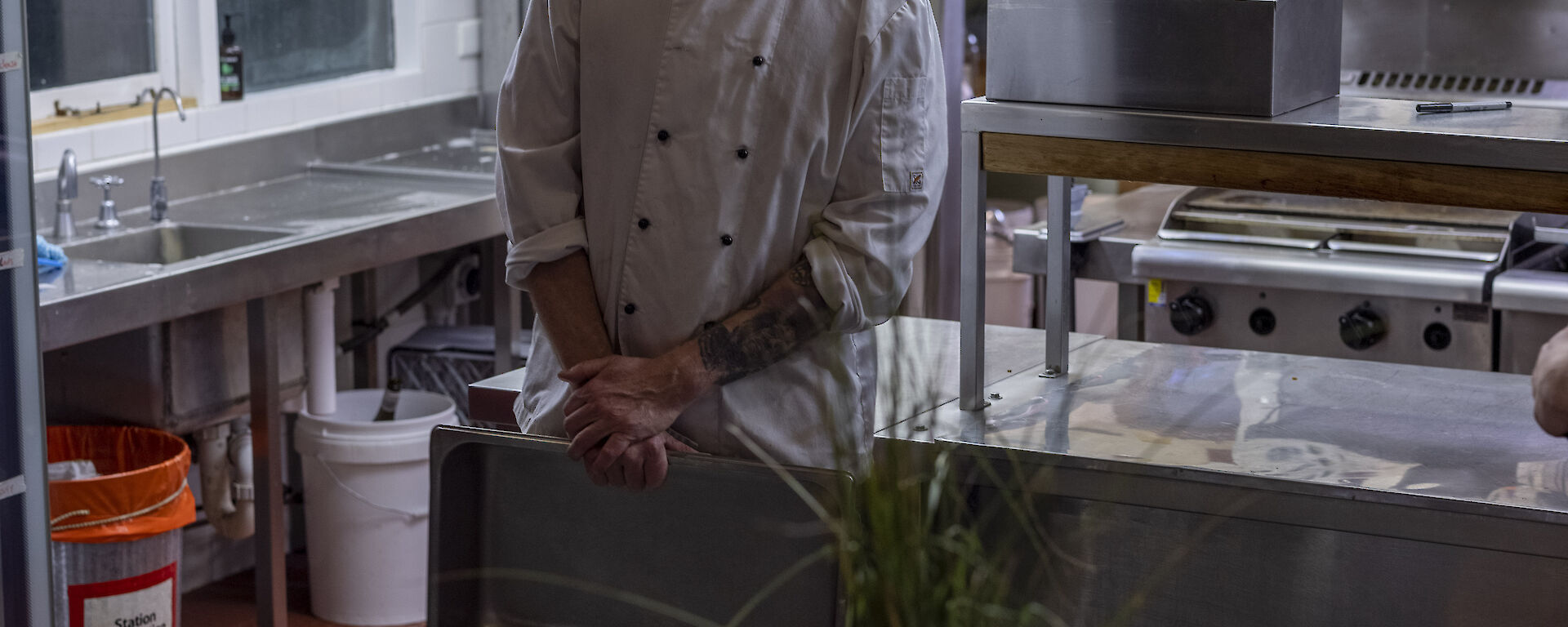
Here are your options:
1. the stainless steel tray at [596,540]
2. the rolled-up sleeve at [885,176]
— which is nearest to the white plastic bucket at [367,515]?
the rolled-up sleeve at [885,176]

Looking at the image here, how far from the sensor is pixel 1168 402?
7.65ft

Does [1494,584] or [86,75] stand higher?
[86,75]

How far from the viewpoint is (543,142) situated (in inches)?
81.2

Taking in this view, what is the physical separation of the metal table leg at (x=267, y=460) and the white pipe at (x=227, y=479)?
0.21 meters

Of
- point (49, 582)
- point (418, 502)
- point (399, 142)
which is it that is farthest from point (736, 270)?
point (399, 142)

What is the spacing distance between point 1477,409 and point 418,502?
2542 mm

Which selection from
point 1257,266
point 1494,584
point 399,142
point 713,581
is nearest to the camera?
point 713,581

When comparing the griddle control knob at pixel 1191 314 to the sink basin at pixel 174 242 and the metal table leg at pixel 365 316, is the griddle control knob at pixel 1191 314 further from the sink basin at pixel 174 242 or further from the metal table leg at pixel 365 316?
the metal table leg at pixel 365 316

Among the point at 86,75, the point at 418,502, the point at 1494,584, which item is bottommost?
the point at 418,502

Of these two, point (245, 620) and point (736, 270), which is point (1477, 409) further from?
point (245, 620)

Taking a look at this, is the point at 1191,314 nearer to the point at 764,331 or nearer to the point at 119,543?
the point at 764,331

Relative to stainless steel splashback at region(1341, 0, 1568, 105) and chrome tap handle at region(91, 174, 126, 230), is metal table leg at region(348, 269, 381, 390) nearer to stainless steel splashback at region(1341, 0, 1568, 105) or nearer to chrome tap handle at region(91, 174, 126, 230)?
chrome tap handle at region(91, 174, 126, 230)

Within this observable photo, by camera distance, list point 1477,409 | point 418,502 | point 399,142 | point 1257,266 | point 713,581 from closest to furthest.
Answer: point 713,581, point 1477,409, point 1257,266, point 418,502, point 399,142

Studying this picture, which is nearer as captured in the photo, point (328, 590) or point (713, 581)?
point (713, 581)
